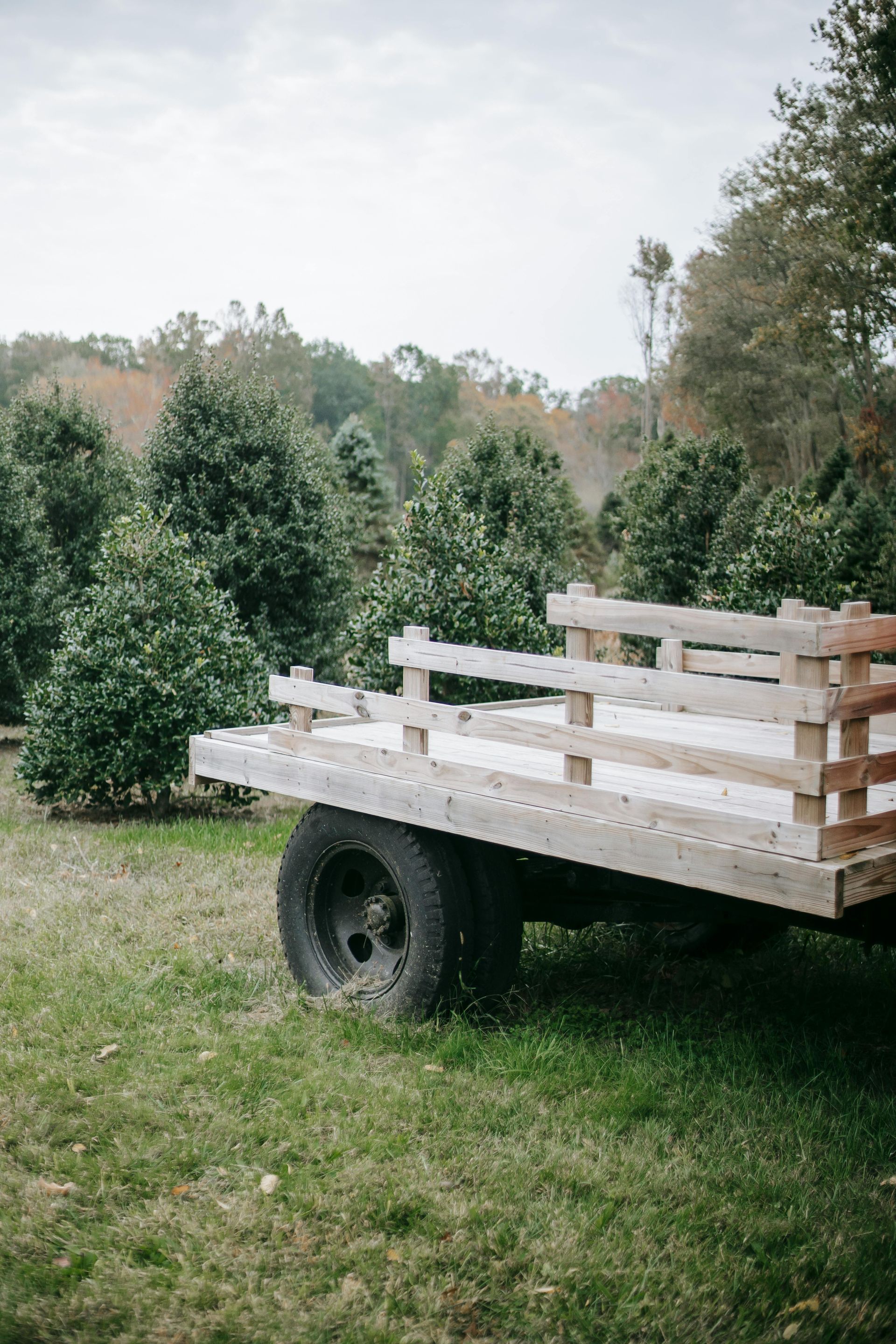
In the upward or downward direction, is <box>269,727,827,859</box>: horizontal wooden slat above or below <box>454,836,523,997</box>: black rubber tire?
above

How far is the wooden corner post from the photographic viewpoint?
3.25m

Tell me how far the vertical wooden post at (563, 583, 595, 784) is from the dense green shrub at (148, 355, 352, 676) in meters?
9.83

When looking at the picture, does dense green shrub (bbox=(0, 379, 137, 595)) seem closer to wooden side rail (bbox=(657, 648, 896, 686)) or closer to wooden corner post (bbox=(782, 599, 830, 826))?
wooden side rail (bbox=(657, 648, 896, 686))

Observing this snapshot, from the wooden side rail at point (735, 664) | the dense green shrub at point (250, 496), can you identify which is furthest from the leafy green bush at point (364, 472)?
the wooden side rail at point (735, 664)

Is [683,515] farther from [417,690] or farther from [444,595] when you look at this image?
[417,690]

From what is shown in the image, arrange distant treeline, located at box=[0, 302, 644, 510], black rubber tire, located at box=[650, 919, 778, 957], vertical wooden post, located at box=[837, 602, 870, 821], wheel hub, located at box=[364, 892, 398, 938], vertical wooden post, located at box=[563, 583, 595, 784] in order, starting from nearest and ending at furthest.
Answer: vertical wooden post, located at box=[837, 602, 870, 821], vertical wooden post, located at box=[563, 583, 595, 784], wheel hub, located at box=[364, 892, 398, 938], black rubber tire, located at box=[650, 919, 778, 957], distant treeline, located at box=[0, 302, 644, 510]

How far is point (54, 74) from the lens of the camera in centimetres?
1672

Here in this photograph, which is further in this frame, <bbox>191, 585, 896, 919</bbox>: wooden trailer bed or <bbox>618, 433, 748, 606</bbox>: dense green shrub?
<bbox>618, 433, 748, 606</bbox>: dense green shrub

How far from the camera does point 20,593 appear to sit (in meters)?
15.1

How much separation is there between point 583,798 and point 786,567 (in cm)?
711

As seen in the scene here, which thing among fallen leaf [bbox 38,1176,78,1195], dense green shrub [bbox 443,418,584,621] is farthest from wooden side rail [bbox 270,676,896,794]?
dense green shrub [bbox 443,418,584,621]

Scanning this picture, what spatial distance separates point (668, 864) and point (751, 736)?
5.63ft

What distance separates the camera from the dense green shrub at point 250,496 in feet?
44.5

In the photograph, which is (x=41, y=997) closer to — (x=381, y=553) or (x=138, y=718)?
(x=138, y=718)
